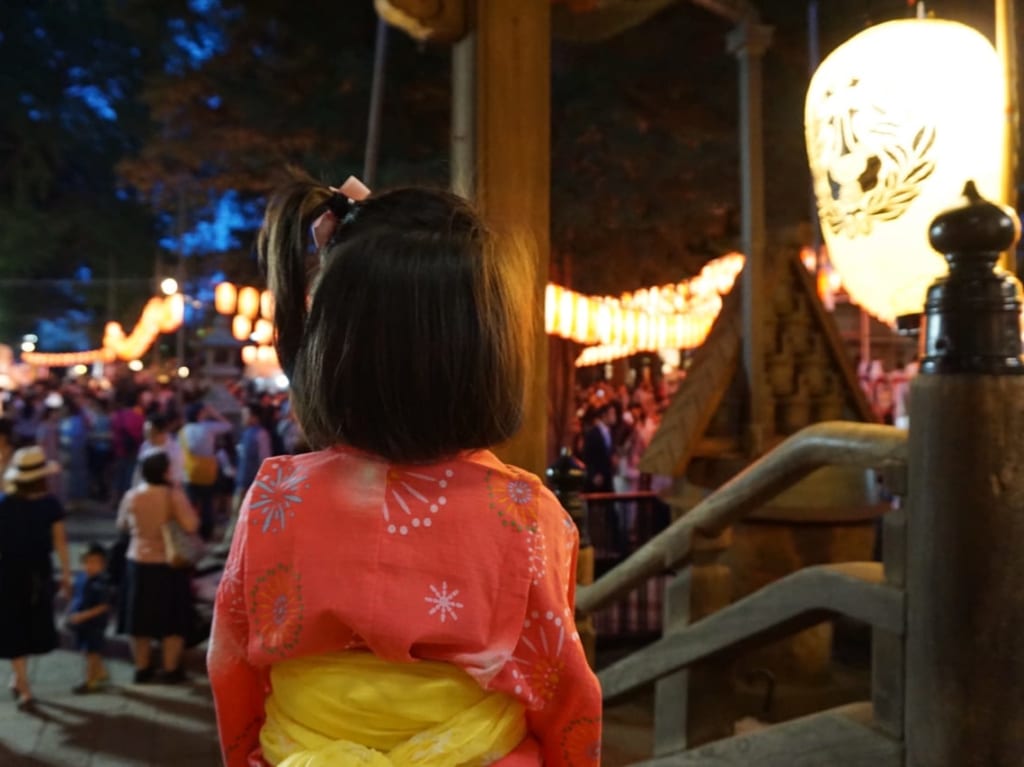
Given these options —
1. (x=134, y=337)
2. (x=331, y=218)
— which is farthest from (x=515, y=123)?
(x=134, y=337)

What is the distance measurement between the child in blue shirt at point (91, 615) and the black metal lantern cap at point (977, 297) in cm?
607

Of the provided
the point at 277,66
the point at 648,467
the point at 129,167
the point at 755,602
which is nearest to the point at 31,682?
the point at 648,467

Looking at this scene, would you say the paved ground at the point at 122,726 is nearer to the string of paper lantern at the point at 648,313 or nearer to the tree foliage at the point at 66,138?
the string of paper lantern at the point at 648,313

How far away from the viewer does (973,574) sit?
254 cm

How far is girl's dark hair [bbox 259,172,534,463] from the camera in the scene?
1305mm

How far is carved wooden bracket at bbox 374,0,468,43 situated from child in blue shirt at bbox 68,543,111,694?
204 inches

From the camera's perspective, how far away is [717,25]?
10250 millimetres

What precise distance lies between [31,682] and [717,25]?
9.73 metres

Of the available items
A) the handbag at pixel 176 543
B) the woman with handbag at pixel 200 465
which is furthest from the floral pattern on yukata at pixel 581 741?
the woman with handbag at pixel 200 465

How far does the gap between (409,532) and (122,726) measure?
5354mm

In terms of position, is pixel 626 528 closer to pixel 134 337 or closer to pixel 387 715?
pixel 387 715

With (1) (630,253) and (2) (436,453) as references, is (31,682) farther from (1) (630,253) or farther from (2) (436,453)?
(1) (630,253)

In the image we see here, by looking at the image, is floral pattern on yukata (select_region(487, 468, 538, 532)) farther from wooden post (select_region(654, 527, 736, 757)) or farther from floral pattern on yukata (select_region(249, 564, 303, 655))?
wooden post (select_region(654, 527, 736, 757))

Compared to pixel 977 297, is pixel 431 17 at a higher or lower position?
higher
